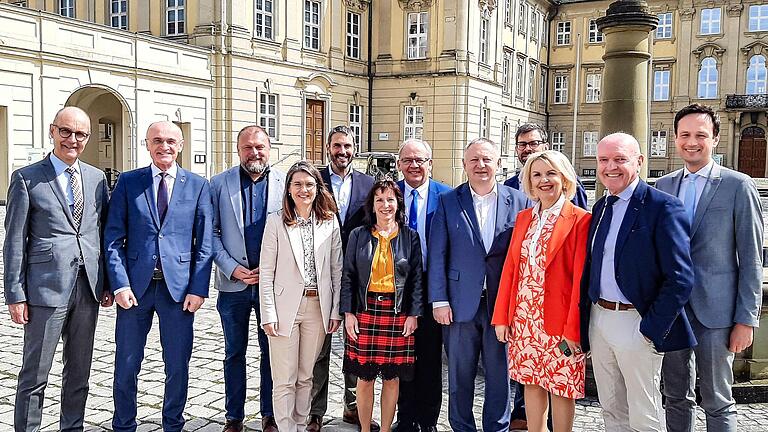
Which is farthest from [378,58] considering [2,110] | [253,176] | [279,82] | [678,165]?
[253,176]

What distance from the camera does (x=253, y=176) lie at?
17.0ft

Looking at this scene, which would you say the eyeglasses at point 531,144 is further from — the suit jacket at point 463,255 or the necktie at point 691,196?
the necktie at point 691,196

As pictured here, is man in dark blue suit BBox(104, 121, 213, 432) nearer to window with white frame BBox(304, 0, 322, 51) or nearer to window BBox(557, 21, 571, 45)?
window with white frame BBox(304, 0, 322, 51)

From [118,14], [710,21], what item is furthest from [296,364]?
[710,21]

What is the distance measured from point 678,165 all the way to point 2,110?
38219 mm

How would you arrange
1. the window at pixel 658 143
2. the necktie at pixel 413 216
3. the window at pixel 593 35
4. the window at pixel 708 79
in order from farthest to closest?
the window at pixel 593 35
the window at pixel 658 143
the window at pixel 708 79
the necktie at pixel 413 216

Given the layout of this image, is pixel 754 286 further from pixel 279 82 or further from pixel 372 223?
pixel 279 82

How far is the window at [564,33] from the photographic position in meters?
46.9

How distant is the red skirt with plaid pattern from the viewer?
4.80m

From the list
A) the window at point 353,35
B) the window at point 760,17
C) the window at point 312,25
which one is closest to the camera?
the window at point 312,25

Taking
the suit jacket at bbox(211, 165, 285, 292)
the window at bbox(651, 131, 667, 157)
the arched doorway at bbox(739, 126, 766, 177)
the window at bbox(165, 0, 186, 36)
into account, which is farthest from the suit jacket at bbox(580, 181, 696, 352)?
the arched doorway at bbox(739, 126, 766, 177)

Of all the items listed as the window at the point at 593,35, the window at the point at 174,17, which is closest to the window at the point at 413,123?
the window at the point at 174,17

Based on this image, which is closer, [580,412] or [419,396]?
[419,396]

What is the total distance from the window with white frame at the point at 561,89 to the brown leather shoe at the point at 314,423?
150 feet
